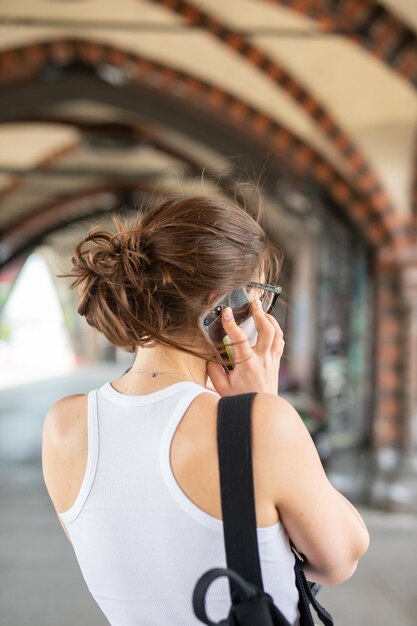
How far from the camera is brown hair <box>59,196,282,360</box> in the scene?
1.05m

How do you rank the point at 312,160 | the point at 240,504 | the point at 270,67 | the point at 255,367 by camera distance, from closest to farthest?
the point at 240,504
the point at 255,367
the point at 270,67
the point at 312,160

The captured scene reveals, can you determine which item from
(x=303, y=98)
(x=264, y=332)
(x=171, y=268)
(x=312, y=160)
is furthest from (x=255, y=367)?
(x=312, y=160)

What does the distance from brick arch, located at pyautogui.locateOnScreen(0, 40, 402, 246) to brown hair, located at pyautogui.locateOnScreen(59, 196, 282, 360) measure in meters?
5.82

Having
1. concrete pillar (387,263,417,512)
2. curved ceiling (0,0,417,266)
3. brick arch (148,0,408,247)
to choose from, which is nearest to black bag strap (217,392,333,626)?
curved ceiling (0,0,417,266)

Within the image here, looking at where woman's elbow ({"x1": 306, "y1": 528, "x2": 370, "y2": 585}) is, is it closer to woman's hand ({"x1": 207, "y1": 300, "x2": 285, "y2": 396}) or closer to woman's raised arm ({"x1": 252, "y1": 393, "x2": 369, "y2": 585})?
woman's raised arm ({"x1": 252, "y1": 393, "x2": 369, "y2": 585})

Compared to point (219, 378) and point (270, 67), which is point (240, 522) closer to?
point (219, 378)

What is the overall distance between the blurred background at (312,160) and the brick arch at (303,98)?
0.01m

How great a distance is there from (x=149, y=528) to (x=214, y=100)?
6.75m

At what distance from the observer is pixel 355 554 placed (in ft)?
3.42

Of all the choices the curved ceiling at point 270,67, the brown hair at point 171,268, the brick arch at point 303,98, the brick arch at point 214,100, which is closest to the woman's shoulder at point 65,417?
the brown hair at point 171,268

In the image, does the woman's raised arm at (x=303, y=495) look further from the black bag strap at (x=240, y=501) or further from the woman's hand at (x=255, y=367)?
the woman's hand at (x=255, y=367)

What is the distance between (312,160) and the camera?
713 centimetres

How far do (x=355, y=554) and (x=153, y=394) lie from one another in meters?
0.38

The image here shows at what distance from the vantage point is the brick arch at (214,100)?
682 cm
